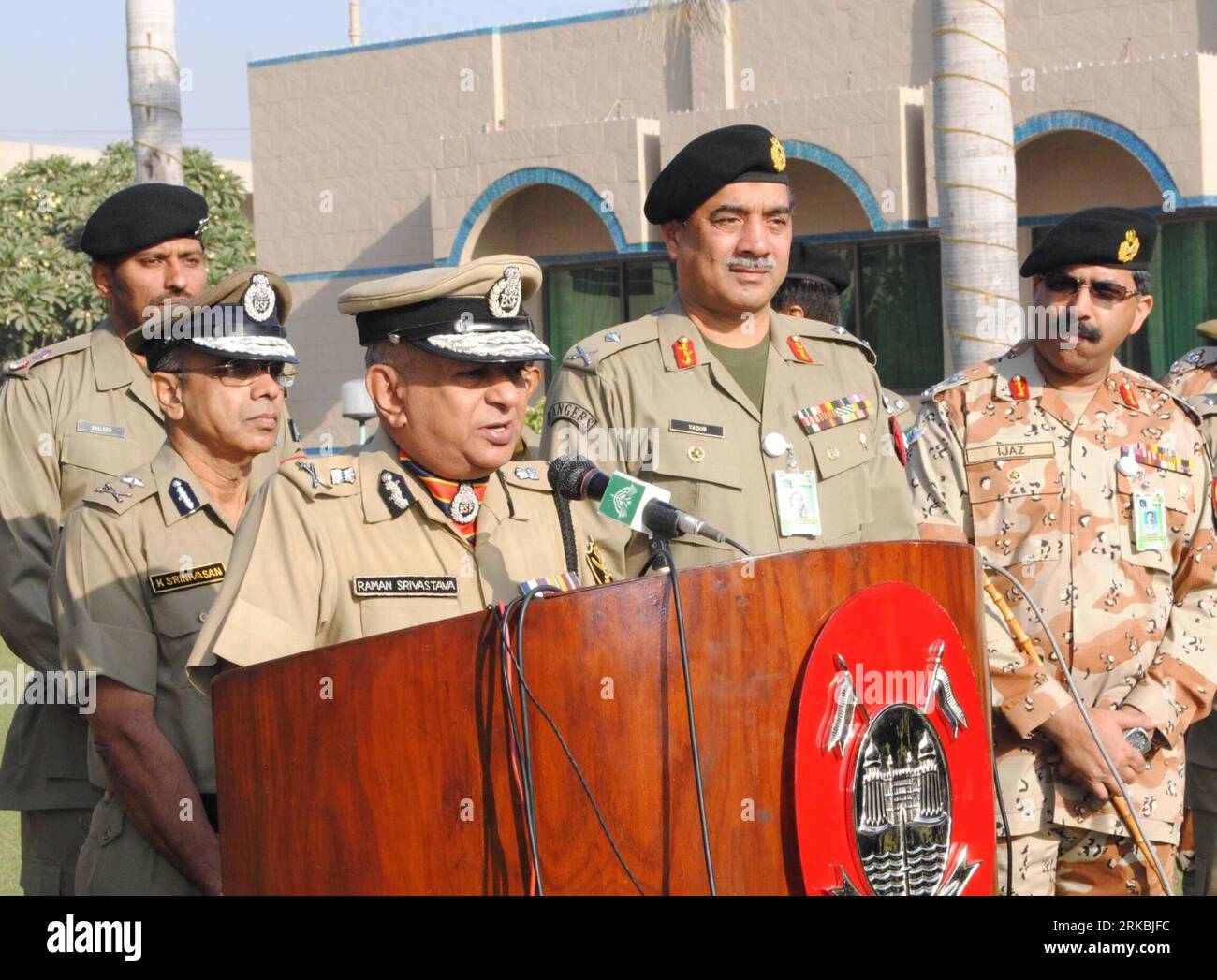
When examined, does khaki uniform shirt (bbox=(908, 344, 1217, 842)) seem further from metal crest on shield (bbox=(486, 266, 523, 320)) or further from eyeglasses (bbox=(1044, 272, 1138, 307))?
metal crest on shield (bbox=(486, 266, 523, 320))

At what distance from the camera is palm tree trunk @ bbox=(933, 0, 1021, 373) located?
854 cm

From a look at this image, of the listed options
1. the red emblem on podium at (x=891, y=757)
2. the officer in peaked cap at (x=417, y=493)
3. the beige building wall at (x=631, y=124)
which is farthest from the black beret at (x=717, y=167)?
the beige building wall at (x=631, y=124)

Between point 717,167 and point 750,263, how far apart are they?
0.25 meters

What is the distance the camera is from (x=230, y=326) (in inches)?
150

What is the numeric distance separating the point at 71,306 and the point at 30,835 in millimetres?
23049

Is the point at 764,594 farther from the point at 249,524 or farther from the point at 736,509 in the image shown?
the point at 736,509

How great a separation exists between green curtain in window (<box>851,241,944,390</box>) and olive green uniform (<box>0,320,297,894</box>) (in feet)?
46.2

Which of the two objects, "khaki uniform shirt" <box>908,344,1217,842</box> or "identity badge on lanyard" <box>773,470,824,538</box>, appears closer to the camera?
"identity badge on lanyard" <box>773,470,824,538</box>

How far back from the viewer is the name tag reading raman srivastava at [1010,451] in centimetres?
446

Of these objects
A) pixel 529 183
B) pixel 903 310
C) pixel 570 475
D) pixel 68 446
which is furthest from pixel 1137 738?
pixel 529 183

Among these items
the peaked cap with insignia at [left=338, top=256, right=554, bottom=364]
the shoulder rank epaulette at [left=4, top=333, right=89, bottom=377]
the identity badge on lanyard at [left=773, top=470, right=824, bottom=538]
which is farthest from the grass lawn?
the peaked cap with insignia at [left=338, top=256, right=554, bottom=364]

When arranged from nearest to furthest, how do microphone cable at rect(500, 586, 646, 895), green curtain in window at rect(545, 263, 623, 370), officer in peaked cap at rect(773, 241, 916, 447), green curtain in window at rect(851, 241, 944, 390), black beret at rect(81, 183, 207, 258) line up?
microphone cable at rect(500, 586, 646, 895)
black beret at rect(81, 183, 207, 258)
officer in peaked cap at rect(773, 241, 916, 447)
green curtain in window at rect(851, 241, 944, 390)
green curtain in window at rect(545, 263, 623, 370)

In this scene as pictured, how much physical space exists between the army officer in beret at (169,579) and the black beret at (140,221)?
766mm
